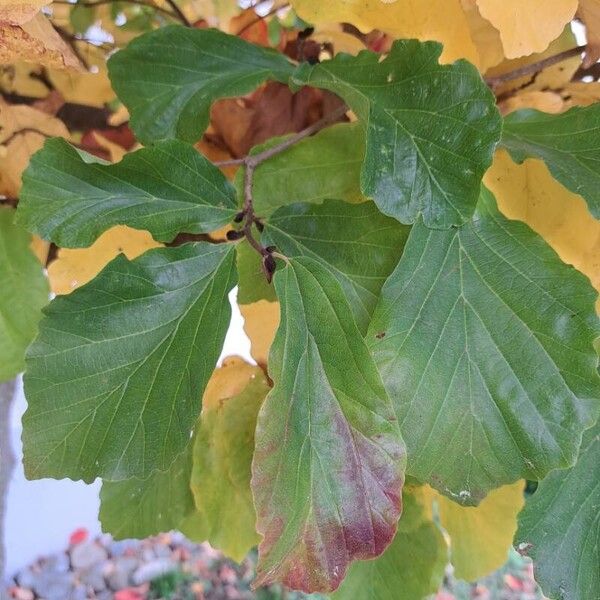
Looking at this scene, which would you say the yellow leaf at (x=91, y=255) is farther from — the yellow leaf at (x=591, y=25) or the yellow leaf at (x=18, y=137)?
the yellow leaf at (x=591, y=25)

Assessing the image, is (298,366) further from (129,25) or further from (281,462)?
(129,25)

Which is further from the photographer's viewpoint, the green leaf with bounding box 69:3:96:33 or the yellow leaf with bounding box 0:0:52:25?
the green leaf with bounding box 69:3:96:33

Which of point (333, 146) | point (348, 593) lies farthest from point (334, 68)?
point (348, 593)

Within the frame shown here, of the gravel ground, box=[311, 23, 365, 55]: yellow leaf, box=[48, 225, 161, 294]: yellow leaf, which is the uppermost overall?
box=[311, 23, 365, 55]: yellow leaf

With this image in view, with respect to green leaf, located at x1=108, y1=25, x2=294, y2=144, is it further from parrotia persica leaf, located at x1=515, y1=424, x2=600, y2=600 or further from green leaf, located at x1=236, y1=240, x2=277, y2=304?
parrotia persica leaf, located at x1=515, y1=424, x2=600, y2=600

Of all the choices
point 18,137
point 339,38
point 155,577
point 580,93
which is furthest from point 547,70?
point 155,577

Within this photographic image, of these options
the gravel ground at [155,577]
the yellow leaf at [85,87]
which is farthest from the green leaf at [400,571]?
the gravel ground at [155,577]

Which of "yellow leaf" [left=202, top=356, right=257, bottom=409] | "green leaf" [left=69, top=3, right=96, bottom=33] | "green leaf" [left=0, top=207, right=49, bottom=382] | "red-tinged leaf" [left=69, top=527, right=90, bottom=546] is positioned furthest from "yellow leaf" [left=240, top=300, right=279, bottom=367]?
"red-tinged leaf" [left=69, top=527, right=90, bottom=546]
